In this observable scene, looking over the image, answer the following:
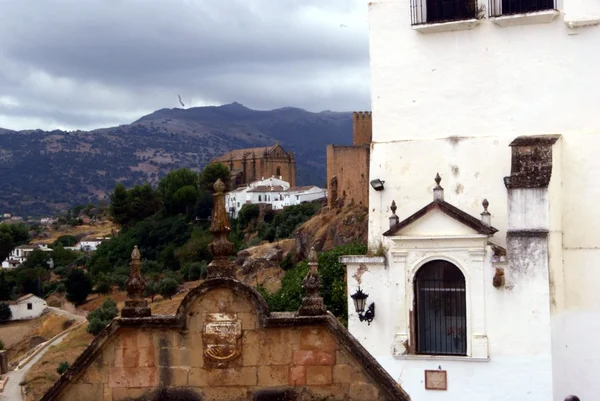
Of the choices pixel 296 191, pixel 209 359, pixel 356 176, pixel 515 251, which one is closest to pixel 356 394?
pixel 209 359

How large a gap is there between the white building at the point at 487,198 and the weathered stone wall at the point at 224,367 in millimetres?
4388

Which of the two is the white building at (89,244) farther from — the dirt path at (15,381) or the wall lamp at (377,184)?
the wall lamp at (377,184)

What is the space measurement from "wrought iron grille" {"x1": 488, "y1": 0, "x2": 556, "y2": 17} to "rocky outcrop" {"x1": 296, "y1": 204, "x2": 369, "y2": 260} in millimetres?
44817

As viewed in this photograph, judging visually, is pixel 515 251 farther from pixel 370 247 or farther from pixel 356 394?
pixel 356 394

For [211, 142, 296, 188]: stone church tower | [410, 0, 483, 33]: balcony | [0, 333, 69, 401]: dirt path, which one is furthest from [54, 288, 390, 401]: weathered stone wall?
[211, 142, 296, 188]: stone church tower

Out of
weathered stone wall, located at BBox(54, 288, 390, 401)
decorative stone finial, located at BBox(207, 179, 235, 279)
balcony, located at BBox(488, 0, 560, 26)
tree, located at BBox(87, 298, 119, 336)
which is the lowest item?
tree, located at BBox(87, 298, 119, 336)

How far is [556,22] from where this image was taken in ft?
47.0

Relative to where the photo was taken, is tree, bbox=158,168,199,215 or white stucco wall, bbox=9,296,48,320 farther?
tree, bbox=158,168,199,215

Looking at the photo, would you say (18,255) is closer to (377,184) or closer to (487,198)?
(377,184)

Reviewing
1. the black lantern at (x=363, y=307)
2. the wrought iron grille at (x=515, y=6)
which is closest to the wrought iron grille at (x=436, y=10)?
the wrought iron grille at (x=515, y=6)

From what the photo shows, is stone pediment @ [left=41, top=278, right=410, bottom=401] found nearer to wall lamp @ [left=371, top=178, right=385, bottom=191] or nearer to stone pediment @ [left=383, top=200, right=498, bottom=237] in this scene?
stone pediment @ [left=383, top=200, right=498, bottom=237]

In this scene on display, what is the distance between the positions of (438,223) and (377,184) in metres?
1.39

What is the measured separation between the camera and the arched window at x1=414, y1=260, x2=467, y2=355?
14320 millimetres

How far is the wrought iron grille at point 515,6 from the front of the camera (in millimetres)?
14469
